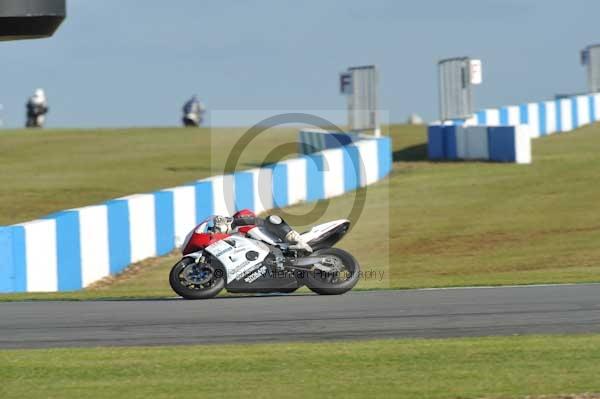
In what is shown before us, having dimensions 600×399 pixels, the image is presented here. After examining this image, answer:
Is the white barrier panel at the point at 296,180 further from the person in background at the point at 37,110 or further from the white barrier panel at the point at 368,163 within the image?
the person in background at the point at 37,110

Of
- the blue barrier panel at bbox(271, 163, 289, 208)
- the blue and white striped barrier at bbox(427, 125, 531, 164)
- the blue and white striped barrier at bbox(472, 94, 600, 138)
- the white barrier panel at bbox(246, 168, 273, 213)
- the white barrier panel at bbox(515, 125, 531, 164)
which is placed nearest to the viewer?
the white barrier panel at bbox(246, 168, 273, 213)

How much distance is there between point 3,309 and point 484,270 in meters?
5.88

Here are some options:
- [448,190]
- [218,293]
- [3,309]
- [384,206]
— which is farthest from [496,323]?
[448,190]

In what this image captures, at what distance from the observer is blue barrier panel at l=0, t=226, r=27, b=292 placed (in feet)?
42.8

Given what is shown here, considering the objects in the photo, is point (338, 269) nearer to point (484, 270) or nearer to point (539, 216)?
point (484, 270)

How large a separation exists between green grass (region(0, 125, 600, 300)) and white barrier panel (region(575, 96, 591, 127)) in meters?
9.05

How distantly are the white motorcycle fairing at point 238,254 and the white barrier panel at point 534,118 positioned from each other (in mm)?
24842

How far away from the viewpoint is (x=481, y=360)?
815 cm

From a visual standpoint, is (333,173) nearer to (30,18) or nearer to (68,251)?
(68,251)

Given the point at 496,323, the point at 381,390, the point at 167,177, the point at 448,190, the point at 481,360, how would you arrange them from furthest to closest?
the point at 167,177 → the point at 448,190 → the point at 496,323 → the point at 481,360 → the point at 381,390

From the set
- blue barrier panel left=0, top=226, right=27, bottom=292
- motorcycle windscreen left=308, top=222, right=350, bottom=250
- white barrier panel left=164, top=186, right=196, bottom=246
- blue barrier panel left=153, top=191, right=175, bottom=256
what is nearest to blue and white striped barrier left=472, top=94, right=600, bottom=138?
white barrier panel left=164, top=186, right=196, bottom=246

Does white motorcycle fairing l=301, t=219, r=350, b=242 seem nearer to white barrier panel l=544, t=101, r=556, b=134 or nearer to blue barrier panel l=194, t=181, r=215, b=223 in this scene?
blue barrier panel l=194, t=181, r=215, b=223

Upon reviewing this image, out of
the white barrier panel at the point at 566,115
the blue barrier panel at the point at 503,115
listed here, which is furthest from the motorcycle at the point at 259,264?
the white barrier panel at the point at 566,115

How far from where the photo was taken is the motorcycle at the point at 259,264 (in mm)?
11211
